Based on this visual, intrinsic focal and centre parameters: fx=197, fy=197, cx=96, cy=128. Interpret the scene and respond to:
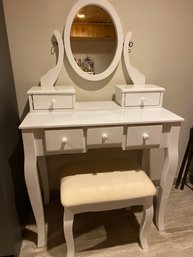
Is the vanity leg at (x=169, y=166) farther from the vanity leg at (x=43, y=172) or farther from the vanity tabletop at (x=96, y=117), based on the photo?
the vanity leg at (x=43, y=172)

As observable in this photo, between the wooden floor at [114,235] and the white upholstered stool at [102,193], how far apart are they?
0.17 meters

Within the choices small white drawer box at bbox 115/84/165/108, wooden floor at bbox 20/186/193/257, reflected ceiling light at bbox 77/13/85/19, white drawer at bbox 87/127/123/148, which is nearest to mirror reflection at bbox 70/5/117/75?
reflected ceiling light at bbox 77/13/85/19

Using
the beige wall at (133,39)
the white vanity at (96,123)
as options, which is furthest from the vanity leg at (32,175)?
the beige wall at (133,39)

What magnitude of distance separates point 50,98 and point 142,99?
59 centimetres

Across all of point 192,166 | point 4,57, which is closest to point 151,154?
point 192,166

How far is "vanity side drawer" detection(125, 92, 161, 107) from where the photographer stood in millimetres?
1296

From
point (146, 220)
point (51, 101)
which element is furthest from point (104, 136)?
point (146, 220)

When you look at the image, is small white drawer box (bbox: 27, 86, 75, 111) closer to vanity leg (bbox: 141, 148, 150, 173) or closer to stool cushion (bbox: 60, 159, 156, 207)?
stool cushion (bbox: 60, 159, 156, 207)

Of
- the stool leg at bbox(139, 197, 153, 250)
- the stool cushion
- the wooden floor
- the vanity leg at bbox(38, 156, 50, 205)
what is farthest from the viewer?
the vanity leg at bbox(38, 156, 50, 205)

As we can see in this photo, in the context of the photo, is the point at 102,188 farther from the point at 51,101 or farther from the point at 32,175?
the point at 51,101

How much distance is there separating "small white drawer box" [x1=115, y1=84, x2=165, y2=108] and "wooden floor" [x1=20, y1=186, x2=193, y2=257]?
33.2 inches

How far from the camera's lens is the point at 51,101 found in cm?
122

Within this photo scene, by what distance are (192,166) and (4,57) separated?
1.78 metres

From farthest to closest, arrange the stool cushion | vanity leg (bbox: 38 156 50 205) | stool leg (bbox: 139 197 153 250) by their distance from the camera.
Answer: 1. vanity leg (bbox: 38 156 50 205)
2. stool leg (bbox: 139 197 153 250)
3. the stool cushion
